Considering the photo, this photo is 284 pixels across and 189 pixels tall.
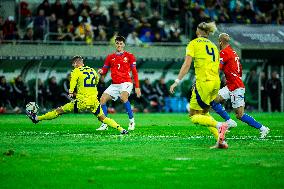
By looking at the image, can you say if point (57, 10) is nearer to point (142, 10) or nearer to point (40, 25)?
point (40, 25)

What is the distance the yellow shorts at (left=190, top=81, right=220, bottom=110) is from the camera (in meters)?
15.2

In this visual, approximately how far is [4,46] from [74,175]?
88.0 ft

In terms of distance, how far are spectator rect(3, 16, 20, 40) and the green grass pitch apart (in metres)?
19.2

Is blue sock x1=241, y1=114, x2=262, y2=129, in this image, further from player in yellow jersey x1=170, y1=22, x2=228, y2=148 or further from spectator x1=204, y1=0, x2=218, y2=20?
spectator x1=204, y1=0, x2=218, y2=20


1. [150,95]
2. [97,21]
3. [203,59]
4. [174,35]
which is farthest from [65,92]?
[203,59]

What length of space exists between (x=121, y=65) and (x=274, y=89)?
20.2 meters

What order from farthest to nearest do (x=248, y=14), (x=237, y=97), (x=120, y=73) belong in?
(x=248, y=14) < (x=120, y=73) < (x=237, y=97)

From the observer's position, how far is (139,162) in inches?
488

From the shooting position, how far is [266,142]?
1683 centimetres

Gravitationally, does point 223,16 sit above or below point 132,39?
above

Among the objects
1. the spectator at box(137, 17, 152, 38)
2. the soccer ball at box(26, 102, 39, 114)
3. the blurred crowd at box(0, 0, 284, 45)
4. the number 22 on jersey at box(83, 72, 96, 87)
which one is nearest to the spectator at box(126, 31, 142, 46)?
the blurred crowd at box(0, 0, 284, 45)

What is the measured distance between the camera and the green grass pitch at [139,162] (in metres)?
10.1

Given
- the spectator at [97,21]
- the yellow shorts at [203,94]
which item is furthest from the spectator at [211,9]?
the yellow shorts at [203,94]

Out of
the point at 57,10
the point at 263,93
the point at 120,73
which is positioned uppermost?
the point at 57,10
